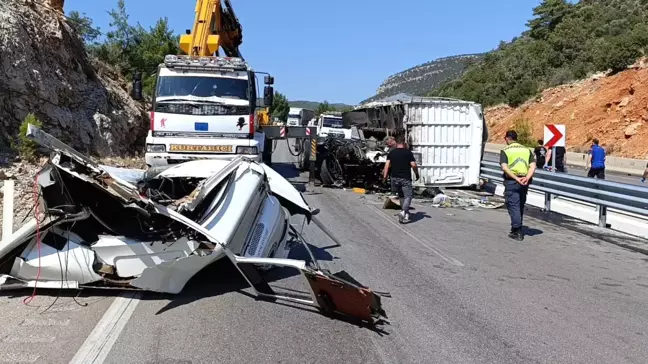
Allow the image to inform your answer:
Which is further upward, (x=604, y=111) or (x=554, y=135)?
(x=604, y=111)

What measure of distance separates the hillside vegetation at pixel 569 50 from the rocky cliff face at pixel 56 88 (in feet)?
101

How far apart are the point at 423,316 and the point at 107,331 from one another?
273cm

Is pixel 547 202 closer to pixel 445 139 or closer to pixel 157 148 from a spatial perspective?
pixel 445 139

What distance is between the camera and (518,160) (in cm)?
976

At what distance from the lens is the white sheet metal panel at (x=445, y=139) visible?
14891 millimetres

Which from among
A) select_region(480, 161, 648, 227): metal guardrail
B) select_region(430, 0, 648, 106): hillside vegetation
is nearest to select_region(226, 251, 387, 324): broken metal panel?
select_region(480, 161, 648, 227): metal guardrail

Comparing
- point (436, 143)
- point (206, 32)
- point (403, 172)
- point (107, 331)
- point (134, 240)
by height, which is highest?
point (206, 32)


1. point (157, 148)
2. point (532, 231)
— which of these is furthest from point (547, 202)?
point (157, 148)

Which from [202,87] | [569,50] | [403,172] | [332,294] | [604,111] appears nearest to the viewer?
[332,294]

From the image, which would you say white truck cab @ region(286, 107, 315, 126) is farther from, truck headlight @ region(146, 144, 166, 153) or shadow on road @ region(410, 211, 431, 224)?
shadow on road @ region(410, 211, 431, 224)

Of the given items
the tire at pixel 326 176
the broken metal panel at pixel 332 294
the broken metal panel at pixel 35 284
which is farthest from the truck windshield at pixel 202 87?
the broken metal panel at pixel 332 294

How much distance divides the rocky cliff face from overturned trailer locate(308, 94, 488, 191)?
7.36 meters

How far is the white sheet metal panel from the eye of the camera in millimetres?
14891

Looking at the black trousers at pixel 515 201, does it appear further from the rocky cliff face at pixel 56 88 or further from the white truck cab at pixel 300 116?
the white truck cab at pixel 300 116
